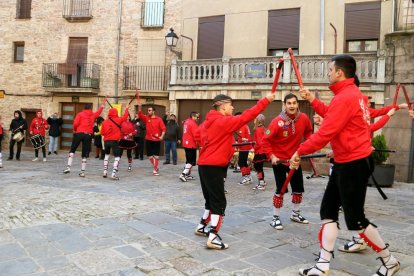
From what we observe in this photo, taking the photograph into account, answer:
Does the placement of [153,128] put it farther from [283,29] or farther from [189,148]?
[283,29]

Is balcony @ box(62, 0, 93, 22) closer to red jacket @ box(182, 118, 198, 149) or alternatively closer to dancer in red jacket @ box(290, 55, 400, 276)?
red jacket @ box(182, 118, 198, 149)

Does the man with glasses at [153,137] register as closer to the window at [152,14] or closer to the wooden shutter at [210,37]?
the wooden shutter at [210,37]

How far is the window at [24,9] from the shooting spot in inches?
910

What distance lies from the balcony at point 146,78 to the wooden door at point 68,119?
3.18m

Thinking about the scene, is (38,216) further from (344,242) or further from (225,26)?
(225,26)

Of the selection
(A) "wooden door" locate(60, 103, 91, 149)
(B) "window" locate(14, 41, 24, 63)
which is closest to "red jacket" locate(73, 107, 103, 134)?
(A) "wooden door" locate(60, 103, 91, 149)

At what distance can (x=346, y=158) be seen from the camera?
3748 millimetres

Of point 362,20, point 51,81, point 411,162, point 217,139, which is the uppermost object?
point 362,20

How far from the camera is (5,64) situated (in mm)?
23141

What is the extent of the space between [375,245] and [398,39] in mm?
12072

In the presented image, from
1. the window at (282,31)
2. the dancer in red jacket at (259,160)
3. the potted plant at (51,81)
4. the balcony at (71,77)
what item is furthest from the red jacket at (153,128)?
the potted plant at (51,81)

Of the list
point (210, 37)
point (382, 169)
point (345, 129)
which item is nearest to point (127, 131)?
point (382, 169)

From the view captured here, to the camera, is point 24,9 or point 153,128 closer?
point 153,128

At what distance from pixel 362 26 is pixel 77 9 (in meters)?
15.0
